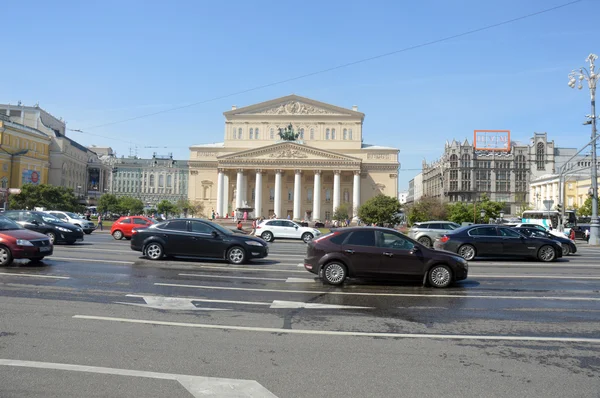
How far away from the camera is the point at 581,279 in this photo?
13.9 m

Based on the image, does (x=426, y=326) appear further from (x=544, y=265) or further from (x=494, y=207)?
(x=494, y=207)

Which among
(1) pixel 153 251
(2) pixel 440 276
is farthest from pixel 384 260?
(1) pixel 153 251

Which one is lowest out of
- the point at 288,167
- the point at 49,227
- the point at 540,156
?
the point at 49,227

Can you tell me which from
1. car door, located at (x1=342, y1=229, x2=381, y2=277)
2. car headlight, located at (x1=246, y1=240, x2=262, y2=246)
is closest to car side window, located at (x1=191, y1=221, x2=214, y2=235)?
car headlight, located at (x1=246, y1=240, x2=262, y2=246)

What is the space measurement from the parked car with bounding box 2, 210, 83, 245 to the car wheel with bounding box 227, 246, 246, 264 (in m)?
10.2

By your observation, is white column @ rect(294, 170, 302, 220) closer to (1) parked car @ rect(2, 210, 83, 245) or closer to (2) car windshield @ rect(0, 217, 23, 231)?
(1) parked car @ rect(2, 210, 83, 245)

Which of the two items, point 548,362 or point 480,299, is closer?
point 548,362

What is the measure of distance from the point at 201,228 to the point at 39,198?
54053mm

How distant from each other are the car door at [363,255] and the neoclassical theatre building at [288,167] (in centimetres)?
7487

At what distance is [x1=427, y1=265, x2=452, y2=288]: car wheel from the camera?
11.6 meters

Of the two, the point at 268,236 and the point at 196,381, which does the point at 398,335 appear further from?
the point at 268,236

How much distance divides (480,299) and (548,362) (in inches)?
175

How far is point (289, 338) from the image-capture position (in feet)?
22.2

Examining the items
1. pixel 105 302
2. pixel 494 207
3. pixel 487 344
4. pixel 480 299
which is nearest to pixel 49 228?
pixel 105 302
